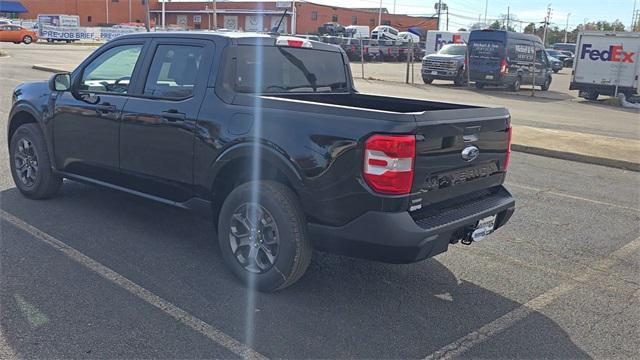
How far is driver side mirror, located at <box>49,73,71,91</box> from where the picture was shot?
19.0 feet

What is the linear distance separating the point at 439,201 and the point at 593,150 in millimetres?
8021

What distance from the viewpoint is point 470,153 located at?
4.23 meters

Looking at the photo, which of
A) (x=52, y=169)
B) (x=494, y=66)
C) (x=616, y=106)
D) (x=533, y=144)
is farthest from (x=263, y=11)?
(x=52, y=169)

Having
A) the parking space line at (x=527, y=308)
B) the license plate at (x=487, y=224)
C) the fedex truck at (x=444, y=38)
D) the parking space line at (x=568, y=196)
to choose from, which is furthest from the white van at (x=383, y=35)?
the license plate at (x=487, y=224)

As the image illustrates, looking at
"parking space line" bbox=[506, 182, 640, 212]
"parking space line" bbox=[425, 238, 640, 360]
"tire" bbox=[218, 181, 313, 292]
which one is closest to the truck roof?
"tire" bbox=[218, 181, 313, 292]

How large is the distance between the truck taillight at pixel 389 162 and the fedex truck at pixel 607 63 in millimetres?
21407

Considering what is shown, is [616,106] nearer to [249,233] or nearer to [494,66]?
[494,66]

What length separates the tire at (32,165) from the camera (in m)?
6.11

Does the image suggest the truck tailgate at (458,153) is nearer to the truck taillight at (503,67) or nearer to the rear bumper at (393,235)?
the rear bumper at (393,235)

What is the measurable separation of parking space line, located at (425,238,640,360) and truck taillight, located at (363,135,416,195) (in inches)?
38.9

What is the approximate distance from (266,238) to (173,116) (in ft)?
4.34

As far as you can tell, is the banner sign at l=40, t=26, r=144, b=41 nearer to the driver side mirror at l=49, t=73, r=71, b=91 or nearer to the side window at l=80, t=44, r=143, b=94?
the driver side mirror at l=49, t=73, r=71, b=91

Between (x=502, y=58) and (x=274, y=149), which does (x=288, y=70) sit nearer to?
(x=274, y=149)

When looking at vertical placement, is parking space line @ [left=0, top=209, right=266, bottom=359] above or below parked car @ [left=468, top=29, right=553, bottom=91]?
below
